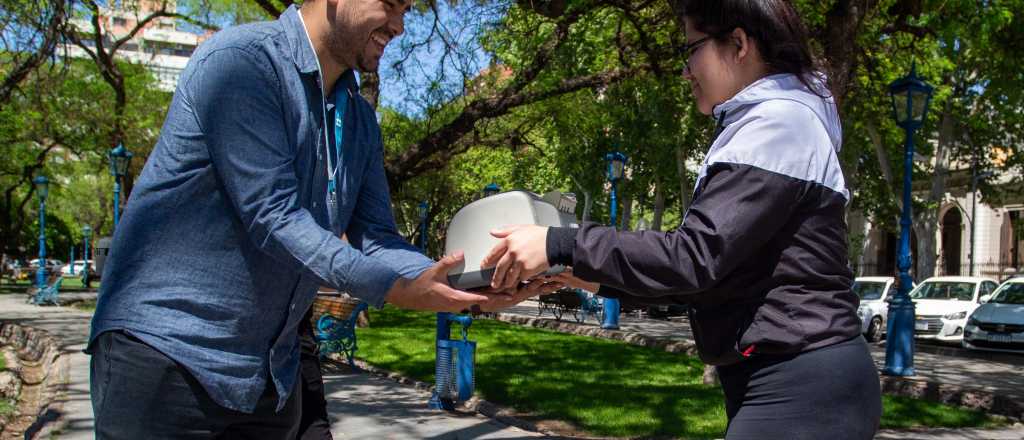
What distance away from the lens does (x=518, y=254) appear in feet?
6.44

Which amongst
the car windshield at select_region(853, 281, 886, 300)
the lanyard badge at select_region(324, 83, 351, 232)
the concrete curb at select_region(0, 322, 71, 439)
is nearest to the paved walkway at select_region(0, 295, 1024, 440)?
the concrete curb at select_region(0, 322, 71, 439)

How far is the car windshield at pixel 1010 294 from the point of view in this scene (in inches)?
742

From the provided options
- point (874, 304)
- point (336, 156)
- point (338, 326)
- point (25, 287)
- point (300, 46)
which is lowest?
point (25, 287)

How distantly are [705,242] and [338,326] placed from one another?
30.6ft

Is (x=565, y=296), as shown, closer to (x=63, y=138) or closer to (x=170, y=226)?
(x=63, y=138)

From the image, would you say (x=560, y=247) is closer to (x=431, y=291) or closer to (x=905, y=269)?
(x=431, y=291)

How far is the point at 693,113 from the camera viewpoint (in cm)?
2861

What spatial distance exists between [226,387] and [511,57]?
16.9 metres

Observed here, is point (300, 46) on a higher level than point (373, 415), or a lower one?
higher

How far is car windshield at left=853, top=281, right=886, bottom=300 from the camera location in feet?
70.7

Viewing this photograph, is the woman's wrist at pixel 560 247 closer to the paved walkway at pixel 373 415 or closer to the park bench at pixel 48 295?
the paved walkway at pixel 373 415

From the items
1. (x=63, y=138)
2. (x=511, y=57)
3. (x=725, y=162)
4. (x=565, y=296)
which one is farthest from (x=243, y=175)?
(x=63, y=138)

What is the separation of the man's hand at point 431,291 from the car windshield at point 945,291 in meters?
21.7

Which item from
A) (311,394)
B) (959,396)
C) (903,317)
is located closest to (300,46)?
(311,394)
